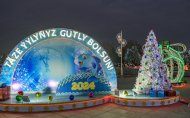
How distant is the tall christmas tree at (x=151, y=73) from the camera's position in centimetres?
1609

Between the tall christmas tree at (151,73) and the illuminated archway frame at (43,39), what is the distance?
8.43 feet

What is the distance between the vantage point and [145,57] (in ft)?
54.7

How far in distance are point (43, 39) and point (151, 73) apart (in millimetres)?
9358

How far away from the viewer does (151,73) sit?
16.2m

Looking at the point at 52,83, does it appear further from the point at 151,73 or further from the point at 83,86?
the point at 151,73

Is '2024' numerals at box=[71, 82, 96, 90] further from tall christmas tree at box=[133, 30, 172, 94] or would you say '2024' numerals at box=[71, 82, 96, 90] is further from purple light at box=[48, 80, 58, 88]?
tall christmas tree at box=[133, 30, 172, 94]

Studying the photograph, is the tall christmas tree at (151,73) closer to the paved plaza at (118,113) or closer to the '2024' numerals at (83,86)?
the paved plaza at (118,113)

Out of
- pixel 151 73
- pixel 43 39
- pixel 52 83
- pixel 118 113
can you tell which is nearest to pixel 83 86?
pixel 52 83

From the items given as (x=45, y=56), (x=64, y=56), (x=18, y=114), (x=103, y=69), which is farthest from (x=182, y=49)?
(x=18, y=114)

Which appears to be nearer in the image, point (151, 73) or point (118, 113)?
point (118, 113)

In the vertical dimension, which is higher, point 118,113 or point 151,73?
point 151,73

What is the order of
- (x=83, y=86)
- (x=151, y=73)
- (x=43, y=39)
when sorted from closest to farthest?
(x=151, y=73) → (x=83, y=86) → (x=43, y=39)

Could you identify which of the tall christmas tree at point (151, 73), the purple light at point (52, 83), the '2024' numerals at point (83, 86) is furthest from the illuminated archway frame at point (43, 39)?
the purple light at point (52, 83)

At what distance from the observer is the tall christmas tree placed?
52.8 ft
